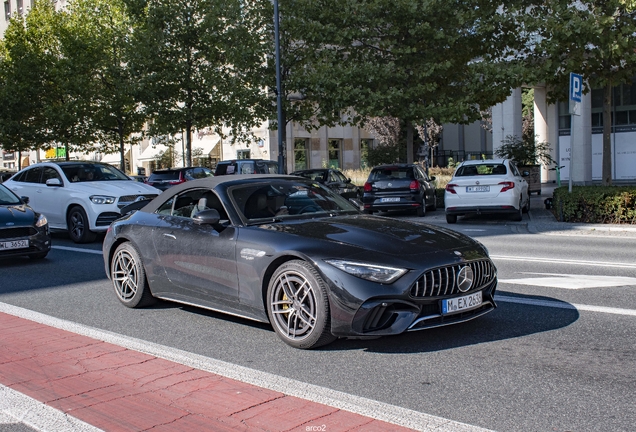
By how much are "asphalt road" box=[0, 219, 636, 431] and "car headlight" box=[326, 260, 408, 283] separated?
61 cm

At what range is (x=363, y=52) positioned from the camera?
82.0 feet

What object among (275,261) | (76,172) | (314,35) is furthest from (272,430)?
(314,35)

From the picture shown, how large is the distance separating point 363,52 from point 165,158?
3409 centimetres

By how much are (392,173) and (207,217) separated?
1551cm

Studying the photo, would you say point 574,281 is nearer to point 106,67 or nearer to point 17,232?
point 17,232

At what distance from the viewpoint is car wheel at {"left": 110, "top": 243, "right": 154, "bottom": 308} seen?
297 inches

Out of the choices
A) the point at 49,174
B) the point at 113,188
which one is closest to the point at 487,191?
the point at 113,188

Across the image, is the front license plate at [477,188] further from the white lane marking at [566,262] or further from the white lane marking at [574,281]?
the white lane marking at [574,281]

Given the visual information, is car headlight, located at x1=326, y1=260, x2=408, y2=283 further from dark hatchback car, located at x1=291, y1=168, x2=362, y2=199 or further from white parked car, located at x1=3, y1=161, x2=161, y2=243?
dark hatchback car, located at x1=291, y1=168, x2=362, y2=199

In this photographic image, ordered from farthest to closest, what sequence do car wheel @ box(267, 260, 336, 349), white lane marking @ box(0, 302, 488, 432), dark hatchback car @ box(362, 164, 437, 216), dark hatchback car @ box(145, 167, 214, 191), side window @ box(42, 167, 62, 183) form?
dark hatchback car @ box(145, 167, 214, 191) < dark hatchback car @ box(362, 164, 437, 216) < side window @ box(42, 167, 62, 183) < car wheel @ box(267, 260, 336, 349) < white lane marking @ box(0, 302, 488, 432)

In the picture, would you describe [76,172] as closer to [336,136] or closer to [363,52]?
[363,52]

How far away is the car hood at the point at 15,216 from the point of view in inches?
455

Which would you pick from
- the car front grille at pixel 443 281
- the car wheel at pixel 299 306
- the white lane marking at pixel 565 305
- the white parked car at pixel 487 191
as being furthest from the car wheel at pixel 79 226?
the car front grille at pixel 443 281

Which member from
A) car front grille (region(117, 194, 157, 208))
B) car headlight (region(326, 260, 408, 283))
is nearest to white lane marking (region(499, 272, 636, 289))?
car headlight (region(326, 260, 408, 283))
